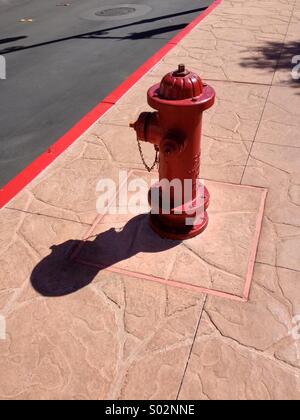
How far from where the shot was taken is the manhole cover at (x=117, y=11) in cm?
1173

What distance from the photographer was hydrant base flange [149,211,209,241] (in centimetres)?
358

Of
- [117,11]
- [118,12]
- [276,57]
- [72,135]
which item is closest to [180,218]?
[72,135]

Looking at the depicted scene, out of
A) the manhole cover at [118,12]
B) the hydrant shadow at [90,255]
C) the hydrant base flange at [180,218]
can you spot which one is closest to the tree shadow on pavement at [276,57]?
the hydrant base flange at [180,218]

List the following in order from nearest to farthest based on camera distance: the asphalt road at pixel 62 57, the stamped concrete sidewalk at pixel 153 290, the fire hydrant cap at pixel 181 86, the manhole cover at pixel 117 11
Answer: the stamped concrete sidewalk at pixel 153 290
the fire hydrant cap at pixel 181 86
the asphalt road at pixel 62 57
the manhole cover at pixel 117 11

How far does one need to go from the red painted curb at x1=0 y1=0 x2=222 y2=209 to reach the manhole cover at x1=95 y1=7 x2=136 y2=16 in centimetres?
438

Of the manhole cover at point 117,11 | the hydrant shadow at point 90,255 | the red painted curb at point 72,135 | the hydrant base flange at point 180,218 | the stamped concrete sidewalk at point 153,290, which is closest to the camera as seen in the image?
the stamped concrete sidewalk at point 153,290

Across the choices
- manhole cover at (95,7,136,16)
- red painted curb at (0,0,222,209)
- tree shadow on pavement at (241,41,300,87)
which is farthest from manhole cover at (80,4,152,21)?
tree shadow on pavement at (241,41,300,87)

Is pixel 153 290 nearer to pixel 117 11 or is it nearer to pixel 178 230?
pixel 178 230

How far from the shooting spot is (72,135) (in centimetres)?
529

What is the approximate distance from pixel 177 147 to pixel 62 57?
6.50 metres

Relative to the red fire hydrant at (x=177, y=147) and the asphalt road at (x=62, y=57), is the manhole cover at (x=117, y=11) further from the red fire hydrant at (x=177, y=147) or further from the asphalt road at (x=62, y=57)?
the red fire hydrant at (x=177, y=147)

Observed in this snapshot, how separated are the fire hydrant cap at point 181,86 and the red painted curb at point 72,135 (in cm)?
218

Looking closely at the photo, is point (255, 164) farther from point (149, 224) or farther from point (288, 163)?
point (149, 224)
